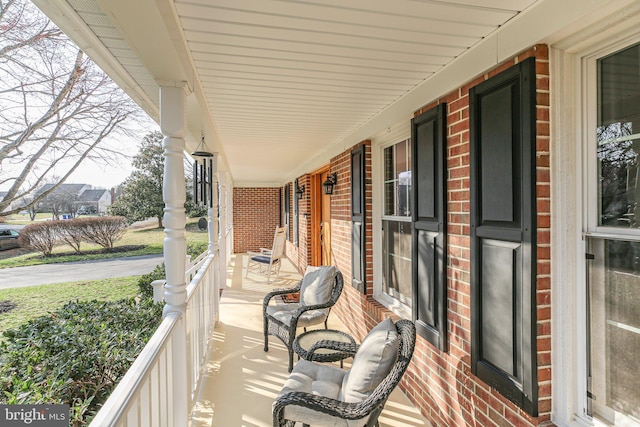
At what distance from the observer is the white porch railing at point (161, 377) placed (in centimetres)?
107

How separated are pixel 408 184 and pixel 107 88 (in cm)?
392

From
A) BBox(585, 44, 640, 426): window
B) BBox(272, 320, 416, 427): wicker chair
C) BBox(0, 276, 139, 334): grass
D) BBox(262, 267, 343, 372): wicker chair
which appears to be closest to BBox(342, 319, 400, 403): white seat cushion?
BBox(272, 320, 416, 427): wicker chair

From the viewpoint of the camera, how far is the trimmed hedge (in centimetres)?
396

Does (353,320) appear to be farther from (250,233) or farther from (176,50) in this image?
(250,233)

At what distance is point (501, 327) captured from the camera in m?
1.63

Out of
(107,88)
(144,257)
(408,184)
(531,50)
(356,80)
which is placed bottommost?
(144,257)

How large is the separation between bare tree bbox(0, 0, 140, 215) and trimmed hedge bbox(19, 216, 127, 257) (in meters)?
0.42

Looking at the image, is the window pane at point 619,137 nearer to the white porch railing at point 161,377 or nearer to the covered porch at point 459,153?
the covered porch at point 459,153

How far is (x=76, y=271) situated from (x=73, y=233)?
0.54 m

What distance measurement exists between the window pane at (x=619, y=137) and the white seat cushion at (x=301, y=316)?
2523 mm

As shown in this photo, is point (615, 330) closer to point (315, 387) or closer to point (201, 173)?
point (315, 387)

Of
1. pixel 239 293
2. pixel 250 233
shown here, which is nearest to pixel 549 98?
pixel 239 293

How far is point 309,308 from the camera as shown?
3.15m

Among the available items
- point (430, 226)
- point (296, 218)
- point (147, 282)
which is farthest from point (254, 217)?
point (430, 226)
